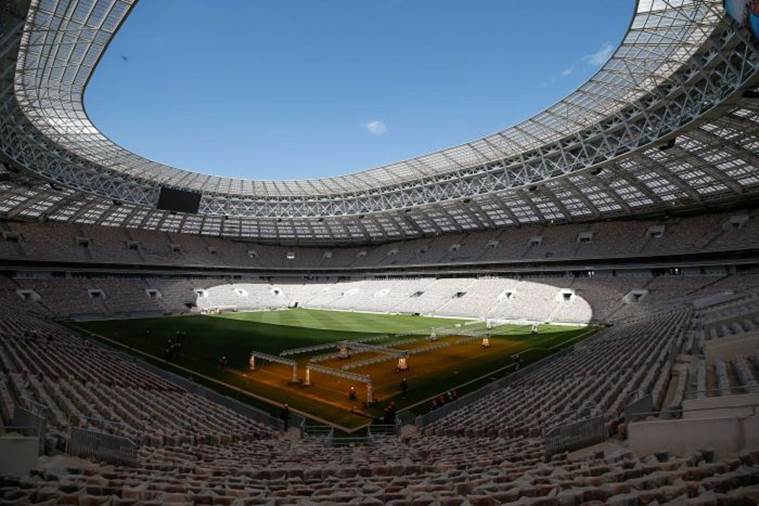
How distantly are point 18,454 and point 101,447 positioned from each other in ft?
6.07

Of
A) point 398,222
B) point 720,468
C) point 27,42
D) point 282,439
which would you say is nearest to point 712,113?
point 720,468

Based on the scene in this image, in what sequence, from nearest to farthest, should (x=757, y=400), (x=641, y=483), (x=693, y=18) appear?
(x=641, y=483) → (x=757, y=400) → (x=693, y=18)

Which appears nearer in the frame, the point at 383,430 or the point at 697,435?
the point at 697,435

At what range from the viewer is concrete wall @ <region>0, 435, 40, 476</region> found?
7.38m

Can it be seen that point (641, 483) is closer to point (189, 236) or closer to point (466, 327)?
point (466, 327)

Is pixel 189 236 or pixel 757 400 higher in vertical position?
pixel 189 236

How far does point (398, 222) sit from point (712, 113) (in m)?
45.6

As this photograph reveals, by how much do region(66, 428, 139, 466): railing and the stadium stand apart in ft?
0.15

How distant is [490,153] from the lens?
4191 cm

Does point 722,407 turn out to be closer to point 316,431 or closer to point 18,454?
point 18,454

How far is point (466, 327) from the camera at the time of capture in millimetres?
42844

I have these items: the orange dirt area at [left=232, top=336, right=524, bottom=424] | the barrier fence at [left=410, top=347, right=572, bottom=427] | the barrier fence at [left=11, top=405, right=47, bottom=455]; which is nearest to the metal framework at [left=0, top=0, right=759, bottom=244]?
the barrier fence at [left=11, top=405, right=47, bottom=455]

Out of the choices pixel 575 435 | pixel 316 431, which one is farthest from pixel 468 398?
pixel 575 435

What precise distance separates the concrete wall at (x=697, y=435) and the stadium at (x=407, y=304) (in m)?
0.03
